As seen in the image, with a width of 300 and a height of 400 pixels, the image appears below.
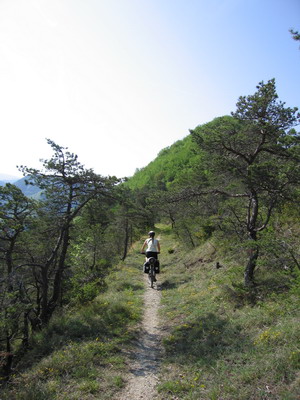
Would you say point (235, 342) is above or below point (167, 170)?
below

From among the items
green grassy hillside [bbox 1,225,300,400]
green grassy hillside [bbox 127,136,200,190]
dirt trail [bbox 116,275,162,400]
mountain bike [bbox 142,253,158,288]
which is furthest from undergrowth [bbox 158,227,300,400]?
green grassy hillside [bbox 127,136,200,190]

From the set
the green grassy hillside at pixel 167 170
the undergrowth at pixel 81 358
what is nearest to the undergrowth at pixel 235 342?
the undergrowth at pixel 81 358

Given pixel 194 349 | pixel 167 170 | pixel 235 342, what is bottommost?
pixel 194 349

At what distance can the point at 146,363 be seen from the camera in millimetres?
5336

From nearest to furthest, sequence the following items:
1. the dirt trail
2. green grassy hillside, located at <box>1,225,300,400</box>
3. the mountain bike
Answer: green grassy hillside, located at <box>1,225,300,400</box> → the dirt trail → the mountain bike

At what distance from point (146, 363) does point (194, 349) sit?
3.57 ft

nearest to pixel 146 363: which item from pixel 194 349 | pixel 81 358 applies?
pixel 194 349

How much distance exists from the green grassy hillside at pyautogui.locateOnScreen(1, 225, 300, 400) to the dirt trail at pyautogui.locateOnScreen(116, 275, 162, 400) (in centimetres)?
18

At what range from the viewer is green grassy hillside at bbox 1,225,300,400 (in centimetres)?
391

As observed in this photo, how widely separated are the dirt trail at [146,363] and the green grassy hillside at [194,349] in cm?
18

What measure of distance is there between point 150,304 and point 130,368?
167 inches

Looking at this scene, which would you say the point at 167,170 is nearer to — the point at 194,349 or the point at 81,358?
the point at 194,349

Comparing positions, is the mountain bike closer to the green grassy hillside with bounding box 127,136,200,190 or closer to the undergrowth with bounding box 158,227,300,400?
the undergrowth with bounding box 158,227,300,400

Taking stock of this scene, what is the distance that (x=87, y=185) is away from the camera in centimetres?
926
